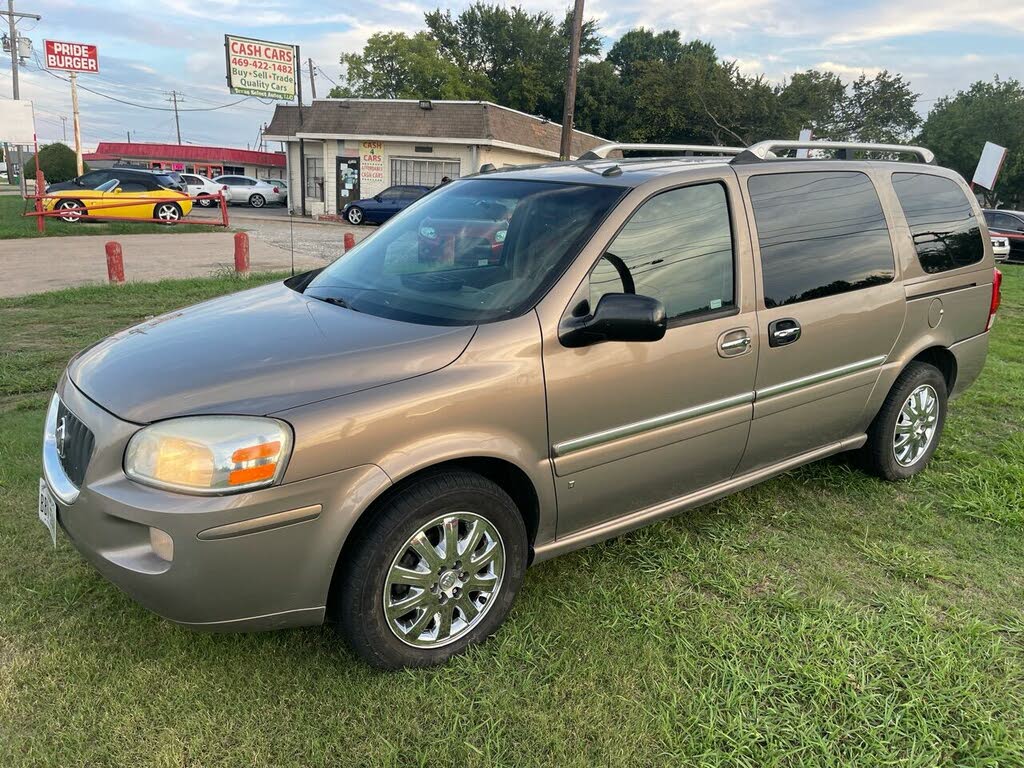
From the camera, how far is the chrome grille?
2.40 metres

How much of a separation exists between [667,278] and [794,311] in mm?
752

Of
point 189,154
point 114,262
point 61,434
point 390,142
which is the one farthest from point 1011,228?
point 189,154

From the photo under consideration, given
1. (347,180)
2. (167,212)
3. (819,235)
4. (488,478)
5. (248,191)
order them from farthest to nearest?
(248,191), (347,180), (167,212), (819,235), (488,478)

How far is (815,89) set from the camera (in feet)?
150

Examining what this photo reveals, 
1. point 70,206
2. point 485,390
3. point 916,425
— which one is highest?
point 70,206

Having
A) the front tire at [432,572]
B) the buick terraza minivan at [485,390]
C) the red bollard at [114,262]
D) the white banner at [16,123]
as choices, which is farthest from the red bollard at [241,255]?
the white banner at [16,123]

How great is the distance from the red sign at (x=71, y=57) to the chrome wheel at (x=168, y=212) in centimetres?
1351

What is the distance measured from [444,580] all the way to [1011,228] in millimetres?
23622

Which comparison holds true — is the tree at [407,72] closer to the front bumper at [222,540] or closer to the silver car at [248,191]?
the silver car at [248,191]

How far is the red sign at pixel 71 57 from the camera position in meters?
29.1

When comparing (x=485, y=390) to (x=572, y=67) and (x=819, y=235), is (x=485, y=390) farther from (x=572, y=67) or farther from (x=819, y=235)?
(x=572, y=67)

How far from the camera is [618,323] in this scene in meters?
2.63

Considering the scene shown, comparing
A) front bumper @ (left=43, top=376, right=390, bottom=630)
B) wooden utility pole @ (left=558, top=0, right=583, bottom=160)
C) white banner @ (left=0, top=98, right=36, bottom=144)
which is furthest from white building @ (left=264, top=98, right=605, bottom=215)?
front bumper @ (left=43, top=376, right=390, bottom=630)

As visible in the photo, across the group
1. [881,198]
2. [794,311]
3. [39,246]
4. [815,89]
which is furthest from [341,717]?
[815,89]
